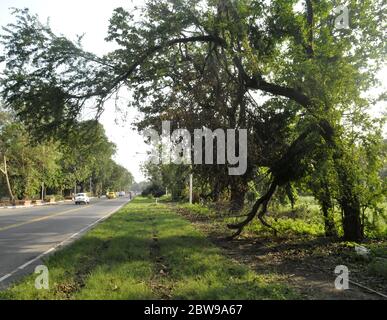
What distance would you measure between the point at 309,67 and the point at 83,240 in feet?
30.5

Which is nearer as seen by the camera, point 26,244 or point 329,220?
point 329,220

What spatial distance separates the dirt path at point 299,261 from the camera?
838 cm

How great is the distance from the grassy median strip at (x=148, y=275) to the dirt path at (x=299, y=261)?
0.45m

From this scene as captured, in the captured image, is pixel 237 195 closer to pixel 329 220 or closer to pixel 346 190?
pixel 329 220

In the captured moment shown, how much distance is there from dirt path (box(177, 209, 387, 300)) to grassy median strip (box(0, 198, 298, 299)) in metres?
0.45

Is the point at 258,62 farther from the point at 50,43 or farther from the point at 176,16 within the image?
the point at 50,43

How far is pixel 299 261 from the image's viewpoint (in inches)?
462

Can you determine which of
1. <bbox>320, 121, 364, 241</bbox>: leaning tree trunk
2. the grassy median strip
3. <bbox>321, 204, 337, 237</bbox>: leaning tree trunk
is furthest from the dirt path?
<bbox>320, 121, 364, 241</bbox>: leaning tree trunk

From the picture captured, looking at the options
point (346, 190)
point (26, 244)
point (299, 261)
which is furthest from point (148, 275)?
point (26, 244)

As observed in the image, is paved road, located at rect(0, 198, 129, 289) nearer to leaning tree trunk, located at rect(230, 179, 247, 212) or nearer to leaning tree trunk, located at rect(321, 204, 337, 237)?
leaning tree trunk, located at rect(230, 179, 247, 212)

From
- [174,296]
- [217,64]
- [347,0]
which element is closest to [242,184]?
[217,64]

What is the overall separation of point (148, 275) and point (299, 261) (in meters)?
4.07

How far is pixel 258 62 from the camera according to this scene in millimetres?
15469
